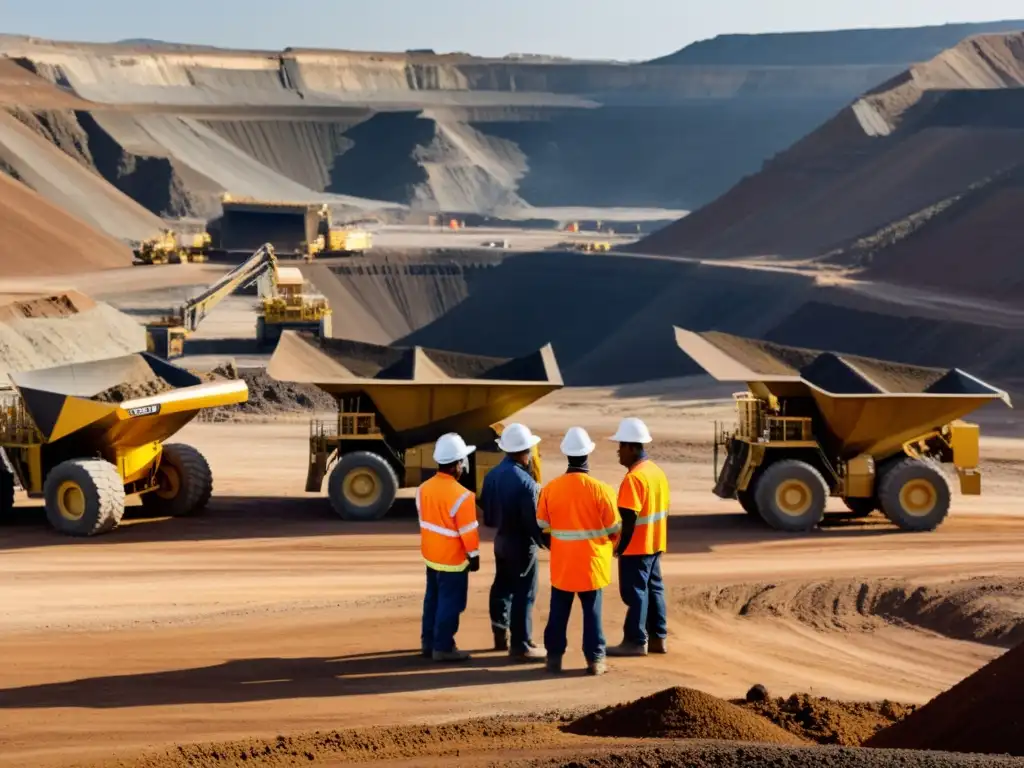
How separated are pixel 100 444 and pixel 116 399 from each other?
911 mm

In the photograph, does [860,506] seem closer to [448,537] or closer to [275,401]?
[448,537]

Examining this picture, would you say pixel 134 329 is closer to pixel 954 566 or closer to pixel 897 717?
pixel 954 566

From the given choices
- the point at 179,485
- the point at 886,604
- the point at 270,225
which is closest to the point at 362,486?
the point at 179,485

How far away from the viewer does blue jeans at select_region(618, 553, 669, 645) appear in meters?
10.6

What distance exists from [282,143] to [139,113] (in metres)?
11.4

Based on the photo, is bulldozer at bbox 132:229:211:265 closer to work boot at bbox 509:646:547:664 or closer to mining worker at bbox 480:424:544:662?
mining worker at bbox 480:424:544:662

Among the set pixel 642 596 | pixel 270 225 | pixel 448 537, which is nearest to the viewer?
pixel 448 537

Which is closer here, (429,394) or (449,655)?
Answer: (449,655)

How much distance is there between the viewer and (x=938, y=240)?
161 feet

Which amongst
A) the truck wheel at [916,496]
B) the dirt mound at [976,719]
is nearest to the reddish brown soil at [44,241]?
the truck wheel at [916,496]

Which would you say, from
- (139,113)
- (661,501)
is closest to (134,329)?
(661,501)

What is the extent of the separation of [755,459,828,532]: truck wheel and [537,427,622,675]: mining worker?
6649 mm

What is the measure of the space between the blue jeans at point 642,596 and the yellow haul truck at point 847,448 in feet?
19.2

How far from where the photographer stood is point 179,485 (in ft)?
56.6
